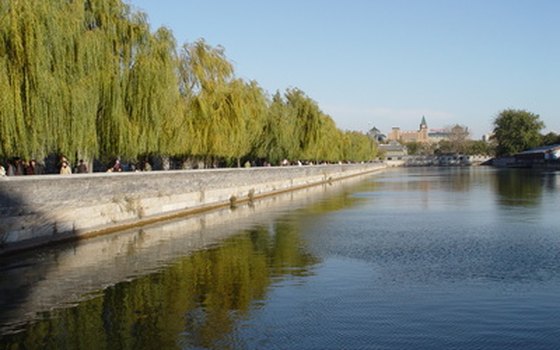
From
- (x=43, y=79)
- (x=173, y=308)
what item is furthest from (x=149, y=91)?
(x=173, y=308)

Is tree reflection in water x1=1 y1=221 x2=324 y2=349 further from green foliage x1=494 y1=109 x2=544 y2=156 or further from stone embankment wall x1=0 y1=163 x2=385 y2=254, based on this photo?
green foliage x1=494 y1=109 x2=544 y2=156

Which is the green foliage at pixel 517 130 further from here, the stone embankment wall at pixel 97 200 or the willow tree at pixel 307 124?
the stone embankment wall at pixel 97 200

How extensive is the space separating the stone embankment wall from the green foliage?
96506 millimetres

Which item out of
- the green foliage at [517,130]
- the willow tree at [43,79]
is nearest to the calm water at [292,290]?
the willow tree at [43,79]

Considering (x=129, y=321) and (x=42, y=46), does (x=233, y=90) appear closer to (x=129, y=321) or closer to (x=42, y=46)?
(x=42, y=46)

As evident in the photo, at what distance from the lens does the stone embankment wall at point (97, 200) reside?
15.7 m

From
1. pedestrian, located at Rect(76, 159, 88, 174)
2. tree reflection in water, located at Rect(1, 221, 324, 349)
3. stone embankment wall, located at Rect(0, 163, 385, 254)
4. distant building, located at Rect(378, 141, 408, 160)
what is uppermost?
distant building, located at Rect(378, 141, 408, 160)

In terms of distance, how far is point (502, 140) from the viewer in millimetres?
120375

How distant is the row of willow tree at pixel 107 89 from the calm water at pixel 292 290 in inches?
135

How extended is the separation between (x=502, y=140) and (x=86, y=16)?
110 meters

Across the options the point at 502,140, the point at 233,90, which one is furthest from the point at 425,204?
the point at 502,140

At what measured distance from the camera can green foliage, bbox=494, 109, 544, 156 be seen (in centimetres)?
11700

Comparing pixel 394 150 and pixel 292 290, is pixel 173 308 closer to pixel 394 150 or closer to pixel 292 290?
pixel 292 290

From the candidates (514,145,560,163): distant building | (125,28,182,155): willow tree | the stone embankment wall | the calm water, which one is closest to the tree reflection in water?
the calm water
